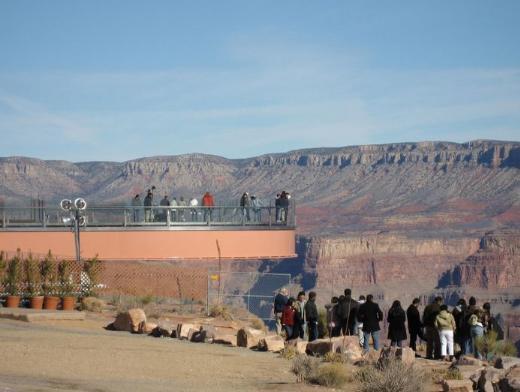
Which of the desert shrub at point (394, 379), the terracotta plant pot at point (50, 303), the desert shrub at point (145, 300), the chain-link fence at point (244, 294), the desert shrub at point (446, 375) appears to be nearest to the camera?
the desert shrub at point (394, 379)

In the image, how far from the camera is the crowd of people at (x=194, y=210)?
4016 centimetres

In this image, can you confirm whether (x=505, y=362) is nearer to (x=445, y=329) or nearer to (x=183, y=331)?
(x=445, y=329)

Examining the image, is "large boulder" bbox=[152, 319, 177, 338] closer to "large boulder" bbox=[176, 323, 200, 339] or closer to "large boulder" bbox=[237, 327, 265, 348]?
"large boulder" bbox=[176, 323, 200, 339]

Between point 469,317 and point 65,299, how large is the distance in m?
12.1

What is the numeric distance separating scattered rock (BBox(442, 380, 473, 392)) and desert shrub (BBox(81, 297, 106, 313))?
1441cm

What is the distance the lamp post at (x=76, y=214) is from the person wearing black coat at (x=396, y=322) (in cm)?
1345

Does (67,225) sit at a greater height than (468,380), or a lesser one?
greater

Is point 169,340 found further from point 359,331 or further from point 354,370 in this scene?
point 354,370


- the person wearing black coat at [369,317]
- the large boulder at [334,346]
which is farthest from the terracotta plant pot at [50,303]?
the large boulder at [334,346]

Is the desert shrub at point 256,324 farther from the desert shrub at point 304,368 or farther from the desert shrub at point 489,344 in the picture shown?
the desert shrub at point 304,368

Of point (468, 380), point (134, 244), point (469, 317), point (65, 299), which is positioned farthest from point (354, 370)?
point (134, 244)

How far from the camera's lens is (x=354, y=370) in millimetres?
20516

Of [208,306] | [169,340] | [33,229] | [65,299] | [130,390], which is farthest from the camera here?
[33,229]

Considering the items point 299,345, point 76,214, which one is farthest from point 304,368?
point 76,214
